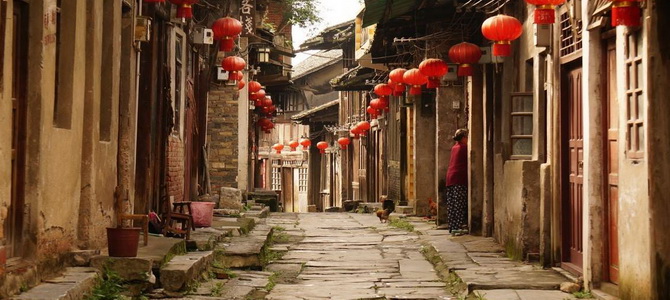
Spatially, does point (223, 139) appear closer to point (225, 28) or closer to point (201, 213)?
point (225, 28)

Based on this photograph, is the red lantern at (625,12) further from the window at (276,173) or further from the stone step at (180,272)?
the window at (276,173)

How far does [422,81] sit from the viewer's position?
795 inches

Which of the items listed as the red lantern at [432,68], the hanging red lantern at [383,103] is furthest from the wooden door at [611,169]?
the hanging red lantern at [383,103]

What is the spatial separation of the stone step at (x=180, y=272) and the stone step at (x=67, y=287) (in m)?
0.80

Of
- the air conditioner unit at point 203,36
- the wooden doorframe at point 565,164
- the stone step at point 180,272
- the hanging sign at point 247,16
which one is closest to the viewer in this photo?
the stone step at point 180,272

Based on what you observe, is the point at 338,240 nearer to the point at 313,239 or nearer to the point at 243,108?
the point at 313,239

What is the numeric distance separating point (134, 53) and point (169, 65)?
152 inches

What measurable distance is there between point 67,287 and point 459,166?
1037cm

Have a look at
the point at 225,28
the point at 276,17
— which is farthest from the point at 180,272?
the point at 276,17

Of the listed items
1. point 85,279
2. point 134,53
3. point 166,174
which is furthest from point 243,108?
point 85,279

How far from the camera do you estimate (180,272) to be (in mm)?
10531

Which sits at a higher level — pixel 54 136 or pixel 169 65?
pixel 169 65

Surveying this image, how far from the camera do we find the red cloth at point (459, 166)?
18062 mm

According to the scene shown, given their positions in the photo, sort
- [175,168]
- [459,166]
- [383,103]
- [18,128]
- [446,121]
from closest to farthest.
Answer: [18,128] → [459,166] → [175,168] → [446,121] → [383,103]
